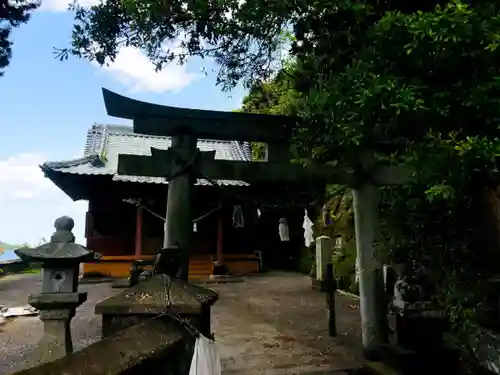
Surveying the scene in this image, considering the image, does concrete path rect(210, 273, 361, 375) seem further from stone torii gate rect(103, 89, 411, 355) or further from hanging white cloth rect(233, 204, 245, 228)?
hanging white cloth rect(233, 204, 245, 228)

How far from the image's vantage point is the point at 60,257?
3.56 meters

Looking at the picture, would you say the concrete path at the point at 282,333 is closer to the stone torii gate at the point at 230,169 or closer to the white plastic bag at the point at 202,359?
the stone torii gate at the point at 230,169

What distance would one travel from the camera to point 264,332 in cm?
776

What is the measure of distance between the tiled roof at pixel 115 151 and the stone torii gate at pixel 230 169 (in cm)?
770

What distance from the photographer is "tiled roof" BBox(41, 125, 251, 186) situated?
1474cm

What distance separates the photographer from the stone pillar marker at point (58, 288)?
3594 mm

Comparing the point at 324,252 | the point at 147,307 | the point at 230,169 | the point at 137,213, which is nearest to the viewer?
the point at 147,307

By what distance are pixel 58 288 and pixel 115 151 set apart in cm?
1479

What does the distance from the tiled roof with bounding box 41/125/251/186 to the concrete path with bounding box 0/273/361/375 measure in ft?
13.3

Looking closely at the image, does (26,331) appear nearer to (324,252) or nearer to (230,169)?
(230,169)

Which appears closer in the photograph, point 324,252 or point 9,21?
point 9,21

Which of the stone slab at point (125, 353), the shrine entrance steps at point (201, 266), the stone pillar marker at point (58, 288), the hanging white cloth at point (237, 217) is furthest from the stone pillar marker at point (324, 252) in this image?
the stone slab at point (125, 353)

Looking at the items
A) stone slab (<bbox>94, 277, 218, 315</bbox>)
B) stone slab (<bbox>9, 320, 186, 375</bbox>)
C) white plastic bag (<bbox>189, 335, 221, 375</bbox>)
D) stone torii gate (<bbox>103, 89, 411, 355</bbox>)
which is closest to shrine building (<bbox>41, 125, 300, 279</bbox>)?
stone torii gate (<bbox>103, 89, 411, 355</bbox>)

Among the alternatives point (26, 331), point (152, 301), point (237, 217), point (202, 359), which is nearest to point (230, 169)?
point (152, 301)
